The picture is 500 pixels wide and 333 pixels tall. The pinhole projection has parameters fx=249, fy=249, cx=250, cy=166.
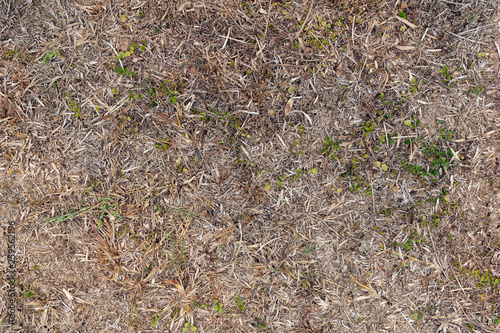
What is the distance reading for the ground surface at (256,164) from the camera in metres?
2.16

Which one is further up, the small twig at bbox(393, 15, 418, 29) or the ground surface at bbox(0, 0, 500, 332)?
the small twig at bbox(393, 15, 418, 29)

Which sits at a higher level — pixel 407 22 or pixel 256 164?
pixel 407 22

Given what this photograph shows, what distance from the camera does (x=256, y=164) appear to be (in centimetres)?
217

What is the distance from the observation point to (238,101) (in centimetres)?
217

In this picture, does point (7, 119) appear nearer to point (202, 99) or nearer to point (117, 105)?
point (117, 105)

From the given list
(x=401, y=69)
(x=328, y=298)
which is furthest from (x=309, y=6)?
(x=328, y=298)

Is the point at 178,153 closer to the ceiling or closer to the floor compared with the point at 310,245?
closer to the ceiling

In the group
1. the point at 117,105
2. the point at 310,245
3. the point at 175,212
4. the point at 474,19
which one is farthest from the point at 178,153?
the point at 474,19

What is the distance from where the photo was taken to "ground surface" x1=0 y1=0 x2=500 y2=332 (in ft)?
7.09

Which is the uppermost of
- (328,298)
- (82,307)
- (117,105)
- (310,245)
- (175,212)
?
(117,105)

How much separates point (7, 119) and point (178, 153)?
154cm

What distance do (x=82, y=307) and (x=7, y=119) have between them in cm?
178

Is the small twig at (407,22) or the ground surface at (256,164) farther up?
the small twig at (407,22)

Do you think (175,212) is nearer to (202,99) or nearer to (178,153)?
(178,153)
